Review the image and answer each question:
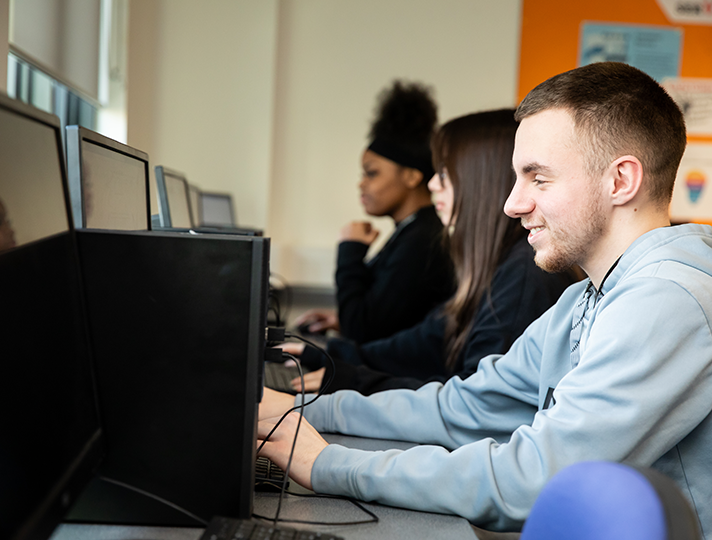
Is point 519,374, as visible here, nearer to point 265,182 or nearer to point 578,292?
point 578,292

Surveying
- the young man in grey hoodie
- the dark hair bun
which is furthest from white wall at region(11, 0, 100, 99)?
the young man in grey hoodie

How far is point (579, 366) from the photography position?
75 centimetres

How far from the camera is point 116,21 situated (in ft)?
8.77

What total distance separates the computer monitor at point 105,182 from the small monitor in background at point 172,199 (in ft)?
1.04

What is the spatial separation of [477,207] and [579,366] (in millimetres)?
800

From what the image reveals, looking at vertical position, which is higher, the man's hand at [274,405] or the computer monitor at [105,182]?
the computer monitor at [105,182]

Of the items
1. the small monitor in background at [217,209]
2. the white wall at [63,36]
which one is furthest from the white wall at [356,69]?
the white wall at [63,36]

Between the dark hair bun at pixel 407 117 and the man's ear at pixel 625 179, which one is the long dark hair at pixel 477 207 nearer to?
the man's ear at pixel 625 179

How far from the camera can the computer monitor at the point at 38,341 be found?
48cm

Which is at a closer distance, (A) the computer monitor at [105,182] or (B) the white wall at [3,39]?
(A) the computer monitor at [105,182]

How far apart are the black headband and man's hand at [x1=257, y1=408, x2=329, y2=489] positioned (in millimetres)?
1712

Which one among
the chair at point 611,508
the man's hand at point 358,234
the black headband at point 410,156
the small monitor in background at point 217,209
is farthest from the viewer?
the small monitor in background at point 217,209

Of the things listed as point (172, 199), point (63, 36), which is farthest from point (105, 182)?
point (63, 36)

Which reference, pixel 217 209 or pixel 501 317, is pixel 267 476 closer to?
pixel 501 317
